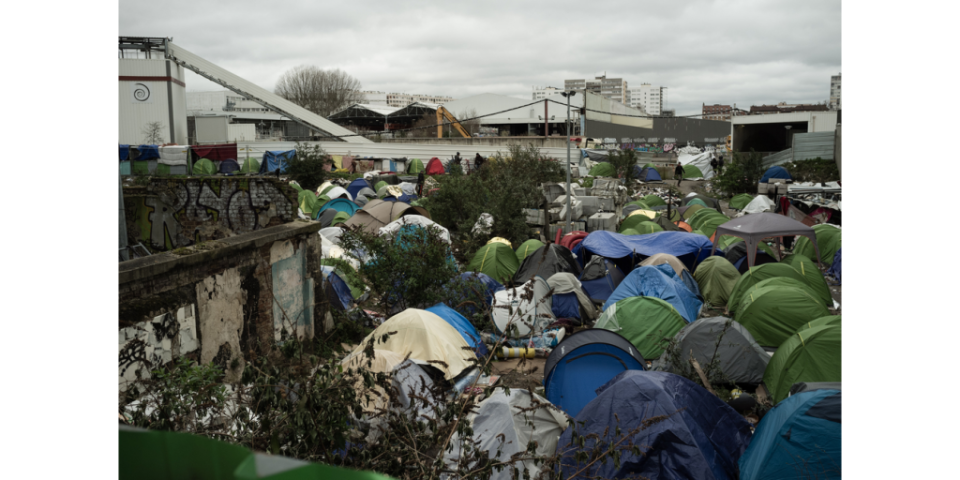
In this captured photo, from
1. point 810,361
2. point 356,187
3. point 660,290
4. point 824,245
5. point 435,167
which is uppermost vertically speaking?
point 435,167

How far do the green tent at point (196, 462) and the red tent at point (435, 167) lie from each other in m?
40.1

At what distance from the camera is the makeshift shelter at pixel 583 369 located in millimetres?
Answer: 8703

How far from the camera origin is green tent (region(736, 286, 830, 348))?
10805 mm

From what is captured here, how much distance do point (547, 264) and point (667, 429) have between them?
29.8 feet

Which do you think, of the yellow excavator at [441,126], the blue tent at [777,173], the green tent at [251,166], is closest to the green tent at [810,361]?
the blue tent at [777,173]

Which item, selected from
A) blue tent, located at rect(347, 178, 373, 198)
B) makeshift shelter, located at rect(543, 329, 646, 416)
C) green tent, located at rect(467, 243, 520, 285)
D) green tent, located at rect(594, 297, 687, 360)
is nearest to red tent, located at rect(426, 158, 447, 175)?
blue tent, located at rect(347, 178, 373, 198)

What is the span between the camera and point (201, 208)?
11.9 meters

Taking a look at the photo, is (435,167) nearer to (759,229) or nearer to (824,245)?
(824,245)

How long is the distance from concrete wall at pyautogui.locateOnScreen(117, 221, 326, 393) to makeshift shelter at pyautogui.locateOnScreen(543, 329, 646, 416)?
3722 millimetres

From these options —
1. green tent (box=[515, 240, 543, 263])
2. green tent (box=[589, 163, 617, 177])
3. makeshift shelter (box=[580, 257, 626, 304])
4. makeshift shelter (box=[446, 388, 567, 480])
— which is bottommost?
makeshift shelter (box=[446, 388, 567, 480])

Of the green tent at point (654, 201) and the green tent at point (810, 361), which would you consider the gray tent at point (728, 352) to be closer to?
the green tent at point (810, 361)

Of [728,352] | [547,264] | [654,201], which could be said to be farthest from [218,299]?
[654,201]

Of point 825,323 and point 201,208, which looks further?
point 201,208

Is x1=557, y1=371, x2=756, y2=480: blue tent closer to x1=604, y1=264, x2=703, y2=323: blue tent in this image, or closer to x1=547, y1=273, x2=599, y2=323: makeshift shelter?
x1=604, y1=264, x2=703, y2=323: blue tent
